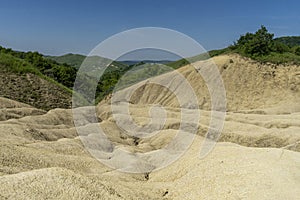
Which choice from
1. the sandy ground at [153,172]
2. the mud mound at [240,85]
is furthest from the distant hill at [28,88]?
the mud mound at [240,85]

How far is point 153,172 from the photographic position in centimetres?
1572

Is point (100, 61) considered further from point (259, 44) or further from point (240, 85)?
point (259, 44)

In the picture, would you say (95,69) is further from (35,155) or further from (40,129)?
(35,155)

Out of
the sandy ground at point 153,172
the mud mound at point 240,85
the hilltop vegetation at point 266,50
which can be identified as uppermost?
the hilltop vegetation at point 266,50

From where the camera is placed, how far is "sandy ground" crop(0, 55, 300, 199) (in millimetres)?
8914

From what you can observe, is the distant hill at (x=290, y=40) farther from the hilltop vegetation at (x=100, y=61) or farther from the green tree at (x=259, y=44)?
the green tree at (x=259, y=44)

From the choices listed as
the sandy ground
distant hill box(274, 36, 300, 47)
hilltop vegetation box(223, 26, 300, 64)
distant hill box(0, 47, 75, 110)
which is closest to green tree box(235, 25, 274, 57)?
hilltop vegetation box(223, 26, 300, 64)

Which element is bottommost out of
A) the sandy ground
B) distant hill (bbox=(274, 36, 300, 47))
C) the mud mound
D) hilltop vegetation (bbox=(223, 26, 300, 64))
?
the sandy ground

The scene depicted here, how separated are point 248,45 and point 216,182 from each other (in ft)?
131

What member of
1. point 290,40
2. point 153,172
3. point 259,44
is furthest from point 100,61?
point 290,40

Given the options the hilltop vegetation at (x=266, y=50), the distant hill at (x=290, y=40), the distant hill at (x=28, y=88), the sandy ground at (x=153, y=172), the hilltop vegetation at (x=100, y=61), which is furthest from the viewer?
the distant hill at (x=290, y=40)

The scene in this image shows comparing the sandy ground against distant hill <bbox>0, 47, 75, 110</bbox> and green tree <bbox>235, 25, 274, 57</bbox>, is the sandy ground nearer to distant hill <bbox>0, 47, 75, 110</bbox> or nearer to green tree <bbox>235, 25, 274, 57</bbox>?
distant hill <bbox>0, 47, 75, 110</bbox>

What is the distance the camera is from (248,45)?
49.0m

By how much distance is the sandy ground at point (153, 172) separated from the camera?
351 inches
